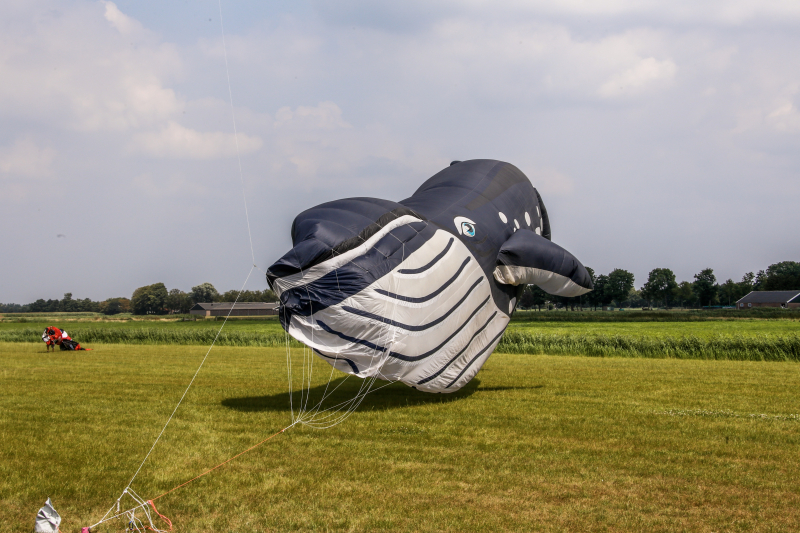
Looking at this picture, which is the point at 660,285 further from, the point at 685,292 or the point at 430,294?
the point at 430,294

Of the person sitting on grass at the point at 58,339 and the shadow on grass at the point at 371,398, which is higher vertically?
the person sitting on grass at the point at 58,339

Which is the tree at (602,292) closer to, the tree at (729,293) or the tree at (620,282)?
the tree at (620,282)

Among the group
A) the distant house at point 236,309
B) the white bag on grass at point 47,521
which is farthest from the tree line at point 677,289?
the white bag on grass at point 47,521

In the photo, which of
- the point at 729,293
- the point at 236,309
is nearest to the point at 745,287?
the point at 729,293

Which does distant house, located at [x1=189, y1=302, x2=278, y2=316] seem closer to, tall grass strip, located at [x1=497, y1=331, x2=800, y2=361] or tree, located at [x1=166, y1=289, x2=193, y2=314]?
tree, located at [x1=166, y1=289, x2=193, y2=314]

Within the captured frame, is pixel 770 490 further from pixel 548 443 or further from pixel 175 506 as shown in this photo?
pixel 175 506

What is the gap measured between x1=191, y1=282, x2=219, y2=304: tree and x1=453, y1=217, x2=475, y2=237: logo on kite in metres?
73.6

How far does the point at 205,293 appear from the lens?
269 feet

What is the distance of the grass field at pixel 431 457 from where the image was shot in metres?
5.22

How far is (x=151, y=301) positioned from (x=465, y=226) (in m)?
86.3

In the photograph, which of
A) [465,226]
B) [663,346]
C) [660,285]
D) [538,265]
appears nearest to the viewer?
[465,226]

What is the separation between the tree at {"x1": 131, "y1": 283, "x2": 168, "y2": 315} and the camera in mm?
88438

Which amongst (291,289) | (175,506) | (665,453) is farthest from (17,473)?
(665,453)

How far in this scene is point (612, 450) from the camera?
7.41m
